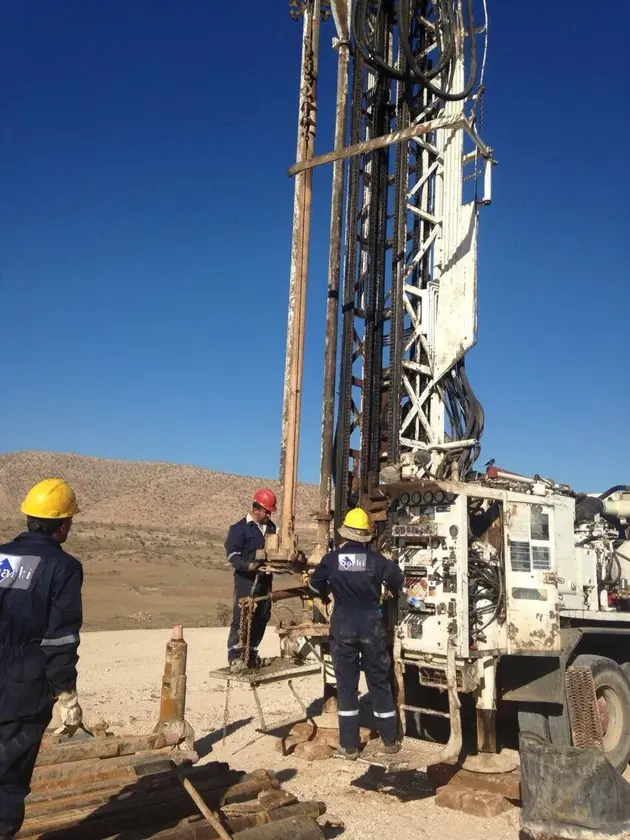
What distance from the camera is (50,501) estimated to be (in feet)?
13.9

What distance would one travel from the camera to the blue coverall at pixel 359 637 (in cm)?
606

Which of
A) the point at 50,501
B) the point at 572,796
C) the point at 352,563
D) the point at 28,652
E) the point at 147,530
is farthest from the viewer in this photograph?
the point at 147,530

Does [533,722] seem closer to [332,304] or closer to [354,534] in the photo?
[354,534]

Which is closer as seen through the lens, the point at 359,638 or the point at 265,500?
the point at 359,638

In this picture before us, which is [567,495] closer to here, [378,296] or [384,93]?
[378,296]

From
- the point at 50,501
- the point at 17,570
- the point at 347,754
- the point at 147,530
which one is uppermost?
the point at 147,530

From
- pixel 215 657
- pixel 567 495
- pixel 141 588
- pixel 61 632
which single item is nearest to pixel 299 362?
pixel 567 495

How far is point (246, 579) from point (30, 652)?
4.19 m

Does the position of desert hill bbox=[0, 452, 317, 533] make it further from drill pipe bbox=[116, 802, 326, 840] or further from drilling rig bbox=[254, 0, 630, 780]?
drill pipe bbox=[116, 802, 326, 840]

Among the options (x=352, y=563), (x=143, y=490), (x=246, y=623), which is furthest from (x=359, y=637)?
(x=143, y=490)

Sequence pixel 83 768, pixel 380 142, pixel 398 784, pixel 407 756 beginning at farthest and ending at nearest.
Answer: pixel 380 142
pixel 398 784
pixel 407 756
pixel 83 768

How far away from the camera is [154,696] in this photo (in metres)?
9.73

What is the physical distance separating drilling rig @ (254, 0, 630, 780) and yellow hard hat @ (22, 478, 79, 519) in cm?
297

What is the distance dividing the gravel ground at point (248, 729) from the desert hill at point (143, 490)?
39.2 metres
